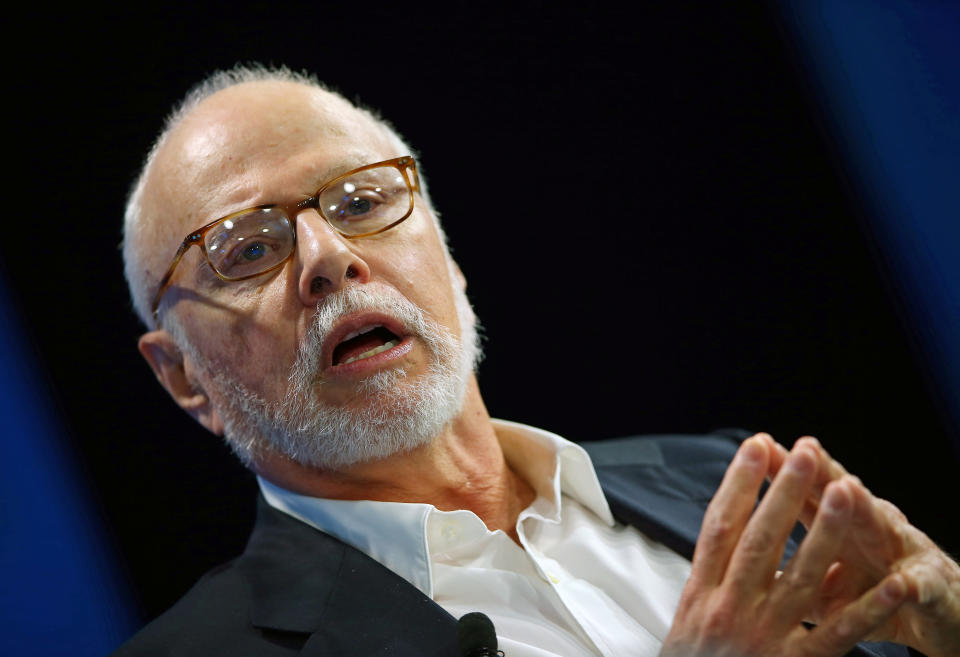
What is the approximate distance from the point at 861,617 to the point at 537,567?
699 mm

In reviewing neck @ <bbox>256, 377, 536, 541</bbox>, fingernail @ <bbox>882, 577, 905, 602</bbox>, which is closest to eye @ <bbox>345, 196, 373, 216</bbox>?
neck @ <bbox>256, 377, 536, 541</bbox>

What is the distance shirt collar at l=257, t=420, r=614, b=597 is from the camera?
5.43 feet

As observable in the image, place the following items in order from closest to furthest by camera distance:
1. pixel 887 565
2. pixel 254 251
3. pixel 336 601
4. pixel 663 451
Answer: pixel 887 565, pixel 336 601, pixel 254 251, pixel 663 451

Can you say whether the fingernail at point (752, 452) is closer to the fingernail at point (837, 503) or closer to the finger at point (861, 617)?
the fingernail at point (837, 503)

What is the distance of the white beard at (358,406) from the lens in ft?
5.52

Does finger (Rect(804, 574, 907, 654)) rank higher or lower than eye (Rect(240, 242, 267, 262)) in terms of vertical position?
lower

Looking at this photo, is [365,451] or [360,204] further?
[360,204]

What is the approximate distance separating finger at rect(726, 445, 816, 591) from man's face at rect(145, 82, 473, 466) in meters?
0.81

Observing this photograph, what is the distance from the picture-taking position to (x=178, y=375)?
2.03 meters

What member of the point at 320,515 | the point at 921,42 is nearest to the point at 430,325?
the point at 320,515

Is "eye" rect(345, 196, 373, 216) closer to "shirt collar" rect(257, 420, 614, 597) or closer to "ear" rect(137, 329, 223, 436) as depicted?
"ear" rect(137, 329, 223, 436)

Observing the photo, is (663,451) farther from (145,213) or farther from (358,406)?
(145,213)

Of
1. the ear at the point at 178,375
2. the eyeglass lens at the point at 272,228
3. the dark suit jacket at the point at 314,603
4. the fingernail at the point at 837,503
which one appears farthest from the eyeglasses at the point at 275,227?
the fingernail at the point at 837,503

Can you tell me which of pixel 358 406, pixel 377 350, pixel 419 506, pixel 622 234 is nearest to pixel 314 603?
pixel 419 506
